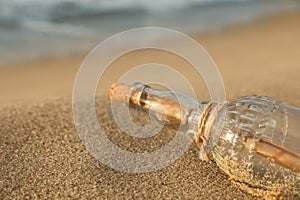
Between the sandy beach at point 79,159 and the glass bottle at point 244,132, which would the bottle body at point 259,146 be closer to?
the glass bottle at point 244,132

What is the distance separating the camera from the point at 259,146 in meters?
1.34

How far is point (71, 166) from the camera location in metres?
1.59

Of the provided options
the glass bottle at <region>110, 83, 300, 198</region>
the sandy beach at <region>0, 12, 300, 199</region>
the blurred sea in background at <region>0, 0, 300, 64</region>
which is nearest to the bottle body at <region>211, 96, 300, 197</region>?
the glass bottle at <region>110, 83, 300, 198</region>

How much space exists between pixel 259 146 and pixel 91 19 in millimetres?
5034

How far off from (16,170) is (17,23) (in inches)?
178

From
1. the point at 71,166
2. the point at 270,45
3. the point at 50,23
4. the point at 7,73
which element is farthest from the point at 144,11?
the point at 71,166

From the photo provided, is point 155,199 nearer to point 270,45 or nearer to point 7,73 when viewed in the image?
point 7,73

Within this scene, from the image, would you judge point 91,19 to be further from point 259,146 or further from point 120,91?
point 259,146

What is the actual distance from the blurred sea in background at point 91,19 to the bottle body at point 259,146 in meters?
3.42

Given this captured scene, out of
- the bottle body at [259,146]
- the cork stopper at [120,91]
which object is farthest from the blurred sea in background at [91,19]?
the bottle body at [259,146]

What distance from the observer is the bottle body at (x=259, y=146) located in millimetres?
1320

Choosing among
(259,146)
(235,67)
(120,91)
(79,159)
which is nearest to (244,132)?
(259,146)

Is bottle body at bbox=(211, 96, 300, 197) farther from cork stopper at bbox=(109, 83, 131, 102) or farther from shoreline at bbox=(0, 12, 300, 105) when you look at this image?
shoreline at bbox=(0, 12, 300, 105)

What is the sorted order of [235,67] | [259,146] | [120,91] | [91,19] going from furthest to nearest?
1. [91,19]
2. [235,67]
3. [120,91]
4. [259,146]
